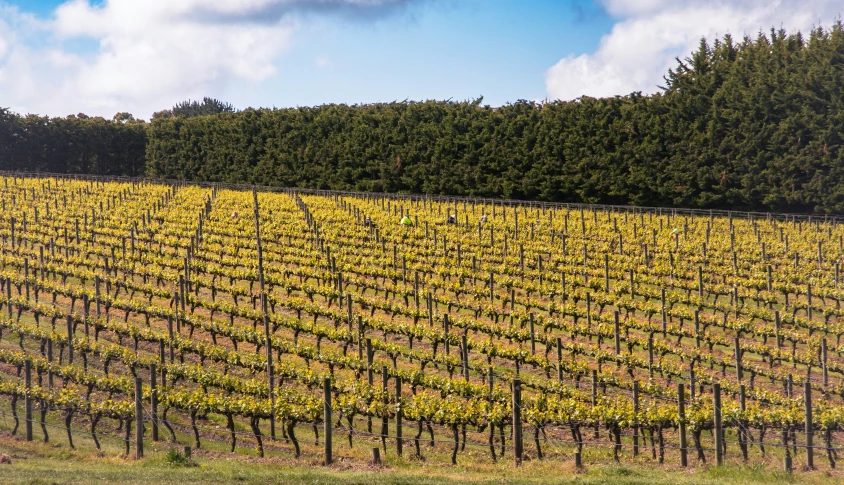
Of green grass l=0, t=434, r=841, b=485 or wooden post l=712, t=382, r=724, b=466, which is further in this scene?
wooden post l=712, t=382, r=724, b=466

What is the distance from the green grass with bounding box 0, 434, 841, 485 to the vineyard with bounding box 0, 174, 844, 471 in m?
0.53

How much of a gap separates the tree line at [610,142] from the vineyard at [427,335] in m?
4.52

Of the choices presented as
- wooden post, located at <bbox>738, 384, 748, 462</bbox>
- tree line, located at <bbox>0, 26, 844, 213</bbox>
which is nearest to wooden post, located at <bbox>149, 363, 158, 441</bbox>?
wooden post, located at <bbox>738, 384, 748, 462</bbox>

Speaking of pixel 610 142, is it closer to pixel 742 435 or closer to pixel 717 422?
pixel 742 435

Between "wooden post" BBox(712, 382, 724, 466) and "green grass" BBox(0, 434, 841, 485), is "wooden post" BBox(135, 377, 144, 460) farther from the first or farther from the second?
"wooden post" BBox(712, 382, 724, 466)

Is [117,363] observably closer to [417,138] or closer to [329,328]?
[329,328]

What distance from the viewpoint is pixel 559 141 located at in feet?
170

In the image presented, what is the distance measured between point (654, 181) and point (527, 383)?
110ft

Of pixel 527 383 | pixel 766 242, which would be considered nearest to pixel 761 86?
pixel 766 242

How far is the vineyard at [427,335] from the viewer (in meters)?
14.5

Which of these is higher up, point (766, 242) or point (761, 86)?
point (761, 86)

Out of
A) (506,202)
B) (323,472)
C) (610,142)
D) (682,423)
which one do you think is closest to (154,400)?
(323,472)

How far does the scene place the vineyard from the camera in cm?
1454

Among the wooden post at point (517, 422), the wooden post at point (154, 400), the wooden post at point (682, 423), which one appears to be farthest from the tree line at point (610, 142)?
the wooden post at point (154, 400)
